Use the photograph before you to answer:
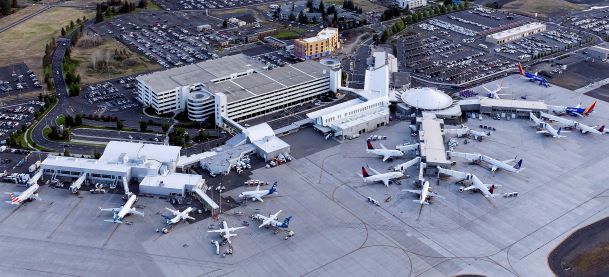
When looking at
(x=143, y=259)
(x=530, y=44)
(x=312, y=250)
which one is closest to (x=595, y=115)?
(x=530, y=44)

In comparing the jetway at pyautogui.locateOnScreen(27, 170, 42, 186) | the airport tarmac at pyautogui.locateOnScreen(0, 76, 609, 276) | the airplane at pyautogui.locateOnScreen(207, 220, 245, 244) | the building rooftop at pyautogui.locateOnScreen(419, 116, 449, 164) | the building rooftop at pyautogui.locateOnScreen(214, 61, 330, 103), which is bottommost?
the airport tarmac at pyautogui.locateOnScreen(0, 76, 609, 276)

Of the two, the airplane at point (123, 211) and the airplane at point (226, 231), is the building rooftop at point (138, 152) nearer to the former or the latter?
the airplane at point (123, 211)

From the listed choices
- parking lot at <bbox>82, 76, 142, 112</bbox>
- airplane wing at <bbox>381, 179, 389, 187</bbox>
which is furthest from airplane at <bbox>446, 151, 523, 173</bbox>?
parking lot at <bbox>82, 76, 142, 112</bbox>

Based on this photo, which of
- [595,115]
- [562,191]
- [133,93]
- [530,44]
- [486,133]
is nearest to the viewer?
[562,191]

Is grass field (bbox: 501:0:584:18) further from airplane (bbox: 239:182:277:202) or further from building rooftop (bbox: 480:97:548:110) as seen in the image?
airplane (bbox: 239:182:277:202)

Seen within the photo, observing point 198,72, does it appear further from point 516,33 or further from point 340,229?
point 516,33

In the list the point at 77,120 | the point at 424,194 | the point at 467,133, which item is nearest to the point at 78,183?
the point at 77,120

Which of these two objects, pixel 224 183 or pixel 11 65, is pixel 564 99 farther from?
pixel 11 65
